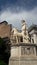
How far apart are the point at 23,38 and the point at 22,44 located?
1.71 ft

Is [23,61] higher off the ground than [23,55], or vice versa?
[23,55]

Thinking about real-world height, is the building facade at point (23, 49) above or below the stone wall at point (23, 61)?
above

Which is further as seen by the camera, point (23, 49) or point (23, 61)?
point (23, 49)

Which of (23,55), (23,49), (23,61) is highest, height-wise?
(23,49)

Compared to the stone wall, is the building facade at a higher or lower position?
higher

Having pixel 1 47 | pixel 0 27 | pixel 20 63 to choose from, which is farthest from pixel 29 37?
pixel 0 27

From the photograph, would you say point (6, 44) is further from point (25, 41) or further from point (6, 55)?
point (25, 41)

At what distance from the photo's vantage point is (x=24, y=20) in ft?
48.2

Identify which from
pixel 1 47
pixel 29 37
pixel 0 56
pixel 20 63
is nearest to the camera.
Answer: pixel 20 63

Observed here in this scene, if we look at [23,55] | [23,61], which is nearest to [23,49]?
[23,55]

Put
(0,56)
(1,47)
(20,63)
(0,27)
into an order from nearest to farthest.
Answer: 1. (20,63)
2. (0,56)
3. (1,47)
4. (0,27)

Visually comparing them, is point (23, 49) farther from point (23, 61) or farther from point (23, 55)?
point (23, 61)

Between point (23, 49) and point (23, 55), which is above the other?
point (23, 49)

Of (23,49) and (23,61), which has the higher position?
(23,49)
